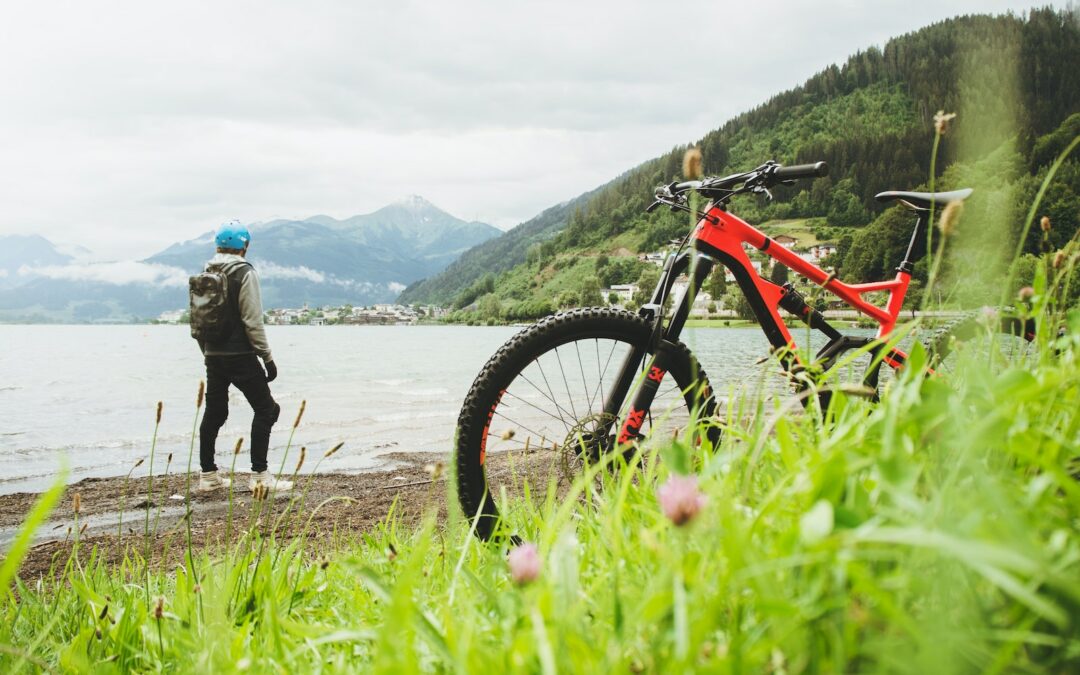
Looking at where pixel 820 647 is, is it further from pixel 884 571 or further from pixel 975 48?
pixel 975 48

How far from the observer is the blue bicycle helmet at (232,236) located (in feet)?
23.8

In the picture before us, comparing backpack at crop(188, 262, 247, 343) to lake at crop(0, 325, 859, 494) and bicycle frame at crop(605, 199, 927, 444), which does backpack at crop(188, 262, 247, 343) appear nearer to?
lake at crop(0, 325, 859, 494)

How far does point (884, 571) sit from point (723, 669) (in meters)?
0.28

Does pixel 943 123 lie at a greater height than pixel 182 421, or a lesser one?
greater

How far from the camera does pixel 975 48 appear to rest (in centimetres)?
14675

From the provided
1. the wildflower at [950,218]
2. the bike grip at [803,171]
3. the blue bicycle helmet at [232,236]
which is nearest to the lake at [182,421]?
the wildflower at [950,218]

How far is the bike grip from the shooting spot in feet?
10.0

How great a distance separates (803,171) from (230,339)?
6406 millimetres

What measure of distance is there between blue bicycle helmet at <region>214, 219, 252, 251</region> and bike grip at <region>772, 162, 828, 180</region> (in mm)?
6140

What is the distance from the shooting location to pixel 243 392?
708 cm

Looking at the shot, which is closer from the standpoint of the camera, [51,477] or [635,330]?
[635,330]

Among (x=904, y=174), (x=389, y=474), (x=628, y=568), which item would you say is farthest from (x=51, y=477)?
(x=904, y=174)

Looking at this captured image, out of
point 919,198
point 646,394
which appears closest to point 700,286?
point 646,394

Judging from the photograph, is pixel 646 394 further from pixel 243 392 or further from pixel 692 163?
pixel 243 392
